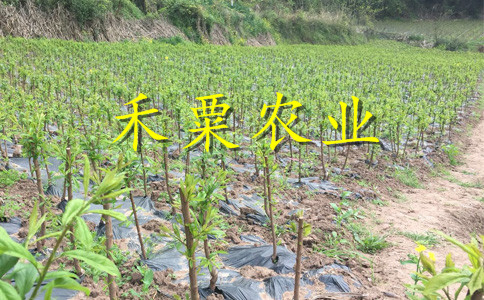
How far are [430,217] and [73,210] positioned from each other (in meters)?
5.15

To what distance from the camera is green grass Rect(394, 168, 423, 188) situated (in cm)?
612

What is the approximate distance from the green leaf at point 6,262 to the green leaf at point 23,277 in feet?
0.10

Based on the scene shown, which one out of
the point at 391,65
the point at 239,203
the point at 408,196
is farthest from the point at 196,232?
the point at 391,65

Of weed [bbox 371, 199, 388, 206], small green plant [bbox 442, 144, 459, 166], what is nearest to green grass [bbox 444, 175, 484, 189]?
small green plant [bbox 442, 144, 459, 166]

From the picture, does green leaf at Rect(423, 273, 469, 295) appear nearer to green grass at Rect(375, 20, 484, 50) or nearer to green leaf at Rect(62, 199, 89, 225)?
green leaf at Rect(62, 199, 89, 225)

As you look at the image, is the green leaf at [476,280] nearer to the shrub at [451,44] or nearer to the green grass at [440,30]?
the shrub at [451,44]

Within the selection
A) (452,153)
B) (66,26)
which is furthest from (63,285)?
(66,26)

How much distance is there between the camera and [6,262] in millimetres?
754

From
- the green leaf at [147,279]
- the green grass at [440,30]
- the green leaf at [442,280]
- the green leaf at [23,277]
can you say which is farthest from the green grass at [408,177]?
the green grass at [440,30]

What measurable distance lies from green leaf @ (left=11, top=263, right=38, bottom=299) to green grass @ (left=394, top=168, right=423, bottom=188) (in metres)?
6.20

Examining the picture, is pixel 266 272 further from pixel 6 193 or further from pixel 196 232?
pixel 6 193

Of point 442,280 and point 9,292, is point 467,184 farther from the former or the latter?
point 9,292

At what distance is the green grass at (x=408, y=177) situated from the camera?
6125 mm

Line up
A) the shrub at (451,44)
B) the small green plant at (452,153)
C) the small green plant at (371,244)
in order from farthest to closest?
the shrub at (451,44) < the small green plant at (452,153) < the small green plant at (371,244)
